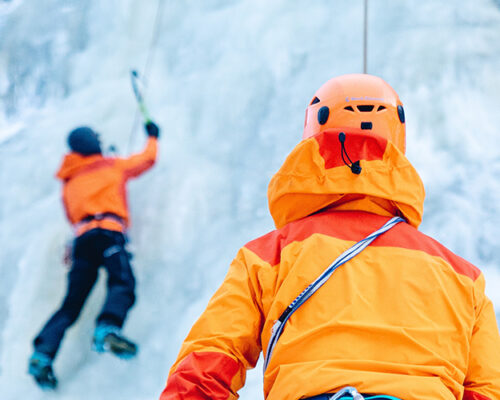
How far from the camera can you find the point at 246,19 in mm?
3379

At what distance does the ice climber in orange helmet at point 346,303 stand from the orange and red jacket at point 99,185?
1488 millimetres

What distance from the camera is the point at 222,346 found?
3.29 feet

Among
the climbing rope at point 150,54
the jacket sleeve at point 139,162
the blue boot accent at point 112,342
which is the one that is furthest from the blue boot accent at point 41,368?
the climbing rope at point 150,54

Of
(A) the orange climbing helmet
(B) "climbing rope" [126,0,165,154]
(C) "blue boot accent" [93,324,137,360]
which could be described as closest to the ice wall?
(B) "climbing rope" [126,0,165,154]

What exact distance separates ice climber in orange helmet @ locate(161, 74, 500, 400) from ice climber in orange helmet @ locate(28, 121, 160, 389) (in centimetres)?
123

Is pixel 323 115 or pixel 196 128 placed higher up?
pixel 196 128

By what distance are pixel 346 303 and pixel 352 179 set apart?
0.25 meters

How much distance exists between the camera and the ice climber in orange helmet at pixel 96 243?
7.17ft

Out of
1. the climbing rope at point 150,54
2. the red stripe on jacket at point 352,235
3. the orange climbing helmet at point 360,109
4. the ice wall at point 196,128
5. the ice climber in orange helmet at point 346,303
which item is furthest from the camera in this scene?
the climbing rope at point 150,54

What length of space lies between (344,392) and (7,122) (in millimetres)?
3316

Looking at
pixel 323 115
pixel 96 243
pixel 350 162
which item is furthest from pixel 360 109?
pixel 96 243

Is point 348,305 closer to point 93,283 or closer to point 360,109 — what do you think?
point 360,109

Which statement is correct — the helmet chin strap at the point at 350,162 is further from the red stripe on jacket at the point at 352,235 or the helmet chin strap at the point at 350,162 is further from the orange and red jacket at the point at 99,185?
the orange and red jacket at the point at 99,185

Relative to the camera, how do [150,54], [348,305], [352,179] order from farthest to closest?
[150,54] < [352,179] < [348,305]
